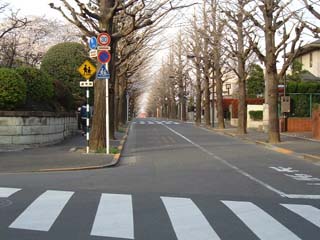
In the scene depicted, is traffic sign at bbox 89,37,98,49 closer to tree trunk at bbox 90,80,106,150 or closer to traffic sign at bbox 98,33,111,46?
traffic sign at bbox 98,33,111,46

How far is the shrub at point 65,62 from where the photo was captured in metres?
35.2

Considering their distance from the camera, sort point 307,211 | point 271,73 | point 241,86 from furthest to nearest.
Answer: point 241,86 < point 271,73 < point 307,211

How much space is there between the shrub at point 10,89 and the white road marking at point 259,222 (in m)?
12.6

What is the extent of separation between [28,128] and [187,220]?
46.0 ft

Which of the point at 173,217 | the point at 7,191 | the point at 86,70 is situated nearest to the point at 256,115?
the point at 86,70

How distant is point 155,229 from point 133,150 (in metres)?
15.9

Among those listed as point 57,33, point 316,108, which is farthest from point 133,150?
point 57,33

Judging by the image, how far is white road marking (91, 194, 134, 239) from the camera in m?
7.63

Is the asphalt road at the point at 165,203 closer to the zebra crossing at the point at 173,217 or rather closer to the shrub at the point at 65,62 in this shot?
the zebra crossing at the point at 173,217

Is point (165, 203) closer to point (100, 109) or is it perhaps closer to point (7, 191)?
point (7, 191)

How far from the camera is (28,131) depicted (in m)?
21.3

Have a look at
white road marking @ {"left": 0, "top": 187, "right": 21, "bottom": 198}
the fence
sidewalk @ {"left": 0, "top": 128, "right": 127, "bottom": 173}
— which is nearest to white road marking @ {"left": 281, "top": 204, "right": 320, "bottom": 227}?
white road marking @ {"left": 0, "top": 187, "right": 21, "bottom": 198}

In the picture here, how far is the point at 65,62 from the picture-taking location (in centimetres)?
3531

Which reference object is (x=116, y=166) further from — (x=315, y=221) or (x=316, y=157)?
(x=315, y=221)
